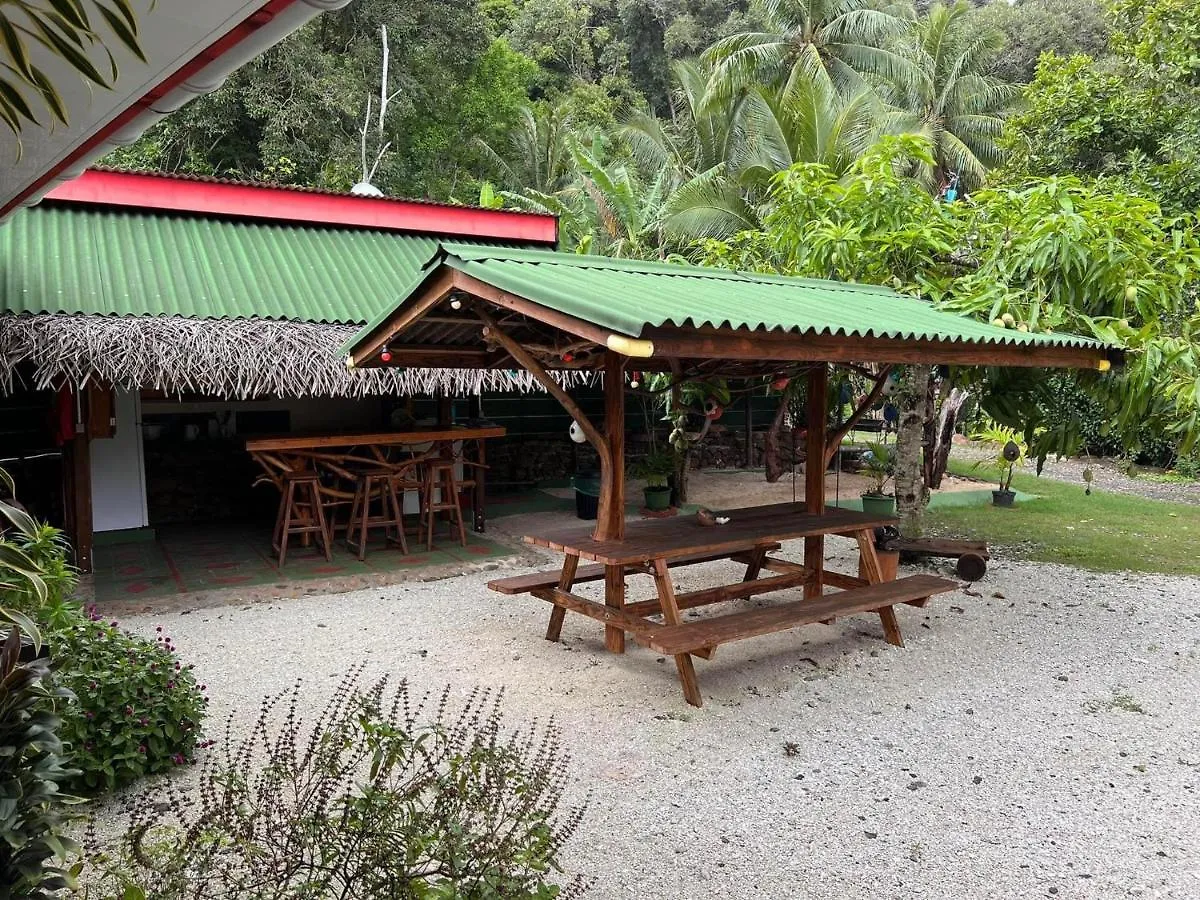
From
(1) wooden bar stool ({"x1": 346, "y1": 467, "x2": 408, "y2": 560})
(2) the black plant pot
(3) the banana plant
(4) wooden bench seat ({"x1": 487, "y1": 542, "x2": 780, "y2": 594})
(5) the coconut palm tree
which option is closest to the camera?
(3) the banana plant

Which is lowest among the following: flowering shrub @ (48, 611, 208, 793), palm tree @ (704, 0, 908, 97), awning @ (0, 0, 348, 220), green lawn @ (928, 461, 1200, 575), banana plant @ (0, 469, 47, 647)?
green lawn @ (928, 461, 1200, 575)

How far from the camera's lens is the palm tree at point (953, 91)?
22.7 m

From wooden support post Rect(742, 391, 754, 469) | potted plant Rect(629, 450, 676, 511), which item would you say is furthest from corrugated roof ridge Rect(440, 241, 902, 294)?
wooden support post Rect(742, 391, 754, 469)

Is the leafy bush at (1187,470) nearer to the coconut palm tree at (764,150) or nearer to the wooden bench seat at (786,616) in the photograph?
the coconut palm tree at (764,150)

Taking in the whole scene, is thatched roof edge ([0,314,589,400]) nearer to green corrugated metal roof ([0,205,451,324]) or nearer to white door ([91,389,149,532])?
green corrugated metal roof ([0,205,451,324])

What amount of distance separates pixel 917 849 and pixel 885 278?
5.53 m

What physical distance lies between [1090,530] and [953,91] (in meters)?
17.5

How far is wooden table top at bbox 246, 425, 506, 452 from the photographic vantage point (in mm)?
7721

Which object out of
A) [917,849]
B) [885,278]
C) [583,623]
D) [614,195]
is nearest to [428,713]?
[583,623]

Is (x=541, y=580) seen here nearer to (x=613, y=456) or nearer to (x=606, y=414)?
(x=613, y=456)

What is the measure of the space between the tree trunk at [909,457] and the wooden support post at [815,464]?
1810mm

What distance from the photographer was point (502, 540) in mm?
9289

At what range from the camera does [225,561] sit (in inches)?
325

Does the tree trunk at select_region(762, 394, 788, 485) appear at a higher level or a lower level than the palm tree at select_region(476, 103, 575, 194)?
lower
